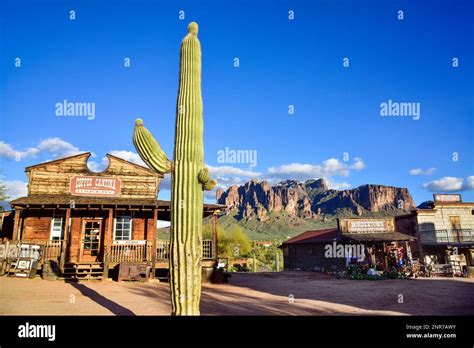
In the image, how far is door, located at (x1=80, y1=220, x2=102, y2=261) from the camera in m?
16.9

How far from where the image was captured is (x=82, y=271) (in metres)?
15.7

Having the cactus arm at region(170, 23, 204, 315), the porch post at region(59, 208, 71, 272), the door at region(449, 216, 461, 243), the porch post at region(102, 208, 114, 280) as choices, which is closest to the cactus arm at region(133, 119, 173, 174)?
the cactus arm at region(170, 23, 204, 315)

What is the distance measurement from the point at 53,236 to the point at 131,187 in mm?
4758

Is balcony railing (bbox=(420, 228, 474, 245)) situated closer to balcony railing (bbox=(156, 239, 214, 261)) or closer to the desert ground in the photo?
the desert ground

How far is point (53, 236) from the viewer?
16.7 m

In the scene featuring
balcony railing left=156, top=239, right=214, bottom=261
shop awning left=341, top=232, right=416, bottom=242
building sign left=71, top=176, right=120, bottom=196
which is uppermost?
building sign left=71, top=176, right=120, bottom=196

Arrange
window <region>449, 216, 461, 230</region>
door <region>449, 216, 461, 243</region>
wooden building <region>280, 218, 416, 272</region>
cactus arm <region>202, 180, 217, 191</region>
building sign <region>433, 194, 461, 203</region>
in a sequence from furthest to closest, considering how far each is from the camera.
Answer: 1. building sign <region>433, 194, 461, 203</region>
2. window <region>449, 216, 461, 230</region>
3. door <region>449, 216, 461, 243</region>
4. wooden building <region>280, 218, 416, 272</region>
5. cactus arm <region>202, 180, 217, 191</region>

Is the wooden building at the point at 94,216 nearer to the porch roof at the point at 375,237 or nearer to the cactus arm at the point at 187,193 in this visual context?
the cactus arm at the point at 187,193

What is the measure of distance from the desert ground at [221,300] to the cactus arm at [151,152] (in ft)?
14.9

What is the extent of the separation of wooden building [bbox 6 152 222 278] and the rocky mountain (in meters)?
96.3
